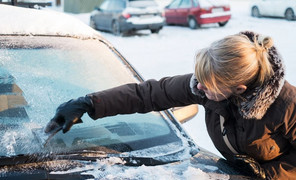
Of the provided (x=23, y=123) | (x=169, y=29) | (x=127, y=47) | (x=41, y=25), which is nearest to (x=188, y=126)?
(x=41, y=25)

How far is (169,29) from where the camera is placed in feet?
49.1

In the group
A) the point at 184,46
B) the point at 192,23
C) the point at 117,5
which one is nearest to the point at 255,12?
the point at 192,23

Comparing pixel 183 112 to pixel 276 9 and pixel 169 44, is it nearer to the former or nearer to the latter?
pixel 169 44

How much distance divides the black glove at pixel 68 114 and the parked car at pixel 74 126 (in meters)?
0.08

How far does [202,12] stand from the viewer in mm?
14258

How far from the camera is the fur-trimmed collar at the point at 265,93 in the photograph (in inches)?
70.4

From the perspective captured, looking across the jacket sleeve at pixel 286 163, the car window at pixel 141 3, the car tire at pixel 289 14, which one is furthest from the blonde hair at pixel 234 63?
the car tire at pixel 289 14

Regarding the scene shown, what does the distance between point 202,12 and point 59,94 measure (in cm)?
1243

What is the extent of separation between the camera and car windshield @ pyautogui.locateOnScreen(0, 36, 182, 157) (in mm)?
2012

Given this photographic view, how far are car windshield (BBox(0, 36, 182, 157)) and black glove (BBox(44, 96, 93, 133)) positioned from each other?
8 centimetres

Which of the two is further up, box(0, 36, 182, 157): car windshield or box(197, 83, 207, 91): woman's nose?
box(197, 83, 207, 91): woman's nose

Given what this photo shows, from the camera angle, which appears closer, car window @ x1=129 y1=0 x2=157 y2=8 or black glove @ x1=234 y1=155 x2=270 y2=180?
black glove @ x1=234 y1=155 x2=270 y2=180

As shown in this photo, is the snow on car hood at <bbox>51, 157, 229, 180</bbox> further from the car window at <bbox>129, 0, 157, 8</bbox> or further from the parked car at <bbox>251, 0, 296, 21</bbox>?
the parked car at <bbox>251, 0, 296, 21</bbox>

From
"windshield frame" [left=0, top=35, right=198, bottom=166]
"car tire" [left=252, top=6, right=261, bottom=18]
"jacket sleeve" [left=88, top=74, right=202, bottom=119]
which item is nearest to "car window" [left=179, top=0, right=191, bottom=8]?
"car tire" [left=252, top=6, right=261, bottom=18]
